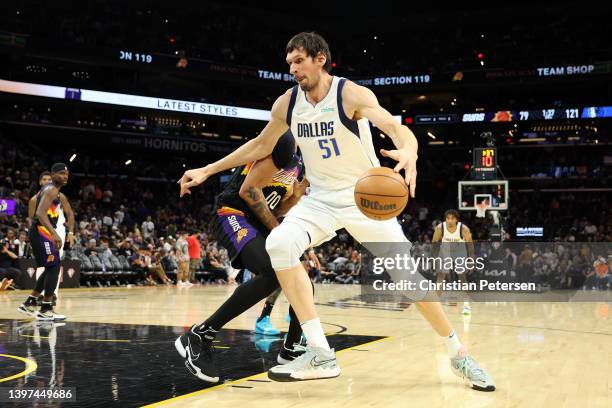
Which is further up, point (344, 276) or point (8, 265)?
point (8, 265)

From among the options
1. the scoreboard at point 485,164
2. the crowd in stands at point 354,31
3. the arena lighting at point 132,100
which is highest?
the crowd in stands at point 354,31

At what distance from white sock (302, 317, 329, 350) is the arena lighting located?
75.6 ft

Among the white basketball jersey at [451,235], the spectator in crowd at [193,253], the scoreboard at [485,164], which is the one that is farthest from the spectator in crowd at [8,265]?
the scoreboard at [485,164]

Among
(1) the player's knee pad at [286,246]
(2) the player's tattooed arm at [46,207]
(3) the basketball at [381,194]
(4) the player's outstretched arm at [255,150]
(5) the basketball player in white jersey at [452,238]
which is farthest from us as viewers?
(5) the basketball player in white jersey at [452,238]

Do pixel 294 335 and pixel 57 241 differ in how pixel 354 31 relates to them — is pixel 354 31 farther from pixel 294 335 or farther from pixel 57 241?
pixel 294 335

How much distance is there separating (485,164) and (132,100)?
55.0 ft

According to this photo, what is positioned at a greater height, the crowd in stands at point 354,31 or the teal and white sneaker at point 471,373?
the crowd in stands at point 354,31

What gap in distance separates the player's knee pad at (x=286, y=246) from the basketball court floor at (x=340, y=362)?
781mm

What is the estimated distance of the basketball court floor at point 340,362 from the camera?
13.4 ft

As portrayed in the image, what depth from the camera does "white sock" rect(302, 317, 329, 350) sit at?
171 inches

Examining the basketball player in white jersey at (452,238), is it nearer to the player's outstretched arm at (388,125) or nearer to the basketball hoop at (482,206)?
the basketball hoop at (482,206)

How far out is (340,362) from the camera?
5.43 meters

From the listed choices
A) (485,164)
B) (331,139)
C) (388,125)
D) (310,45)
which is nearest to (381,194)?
(388,125)

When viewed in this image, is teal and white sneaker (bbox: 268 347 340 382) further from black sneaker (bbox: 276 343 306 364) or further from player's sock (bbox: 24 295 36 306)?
player's sock (bbox: 24 295 36 306)
